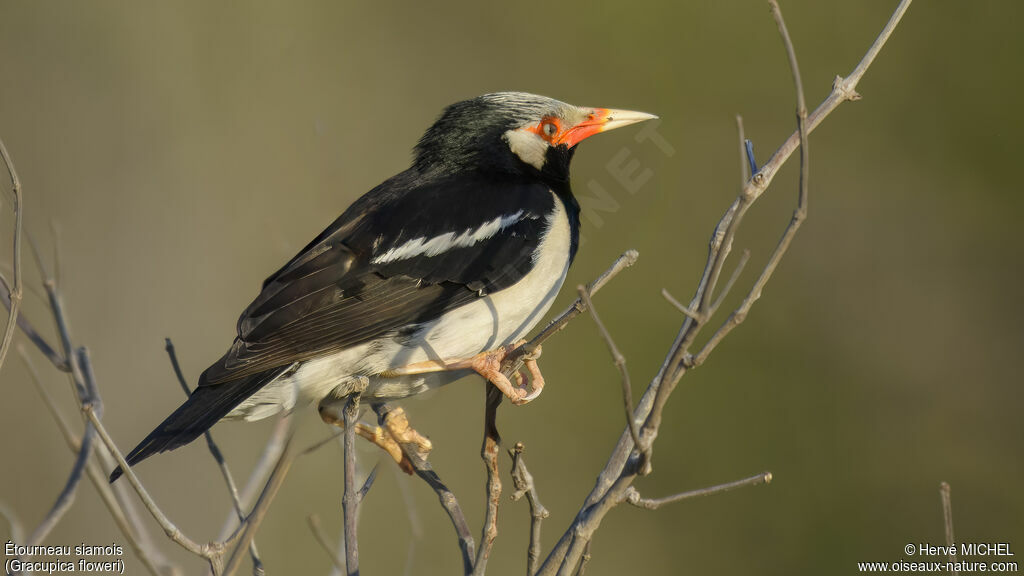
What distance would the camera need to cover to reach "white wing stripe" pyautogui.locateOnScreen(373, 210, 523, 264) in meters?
4.12

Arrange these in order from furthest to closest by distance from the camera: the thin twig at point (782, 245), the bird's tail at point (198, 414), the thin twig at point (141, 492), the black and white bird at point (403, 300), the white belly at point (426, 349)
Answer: the white belly at point (426, 349)
the black and white bird at point (403, 300)
the bird's tail at point (198, 414)
the thin twig at point (141, 492)
the thin twig at point (782, 245)

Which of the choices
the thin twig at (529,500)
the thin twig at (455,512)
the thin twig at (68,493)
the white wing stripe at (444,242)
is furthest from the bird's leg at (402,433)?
the thin twig at (68,493)

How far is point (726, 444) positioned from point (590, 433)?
1.16 m

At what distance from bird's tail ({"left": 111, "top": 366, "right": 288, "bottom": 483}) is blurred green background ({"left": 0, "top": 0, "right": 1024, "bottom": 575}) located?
10.2 feet

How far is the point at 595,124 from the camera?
4.80 metres

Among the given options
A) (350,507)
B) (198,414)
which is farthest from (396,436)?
(350,507)

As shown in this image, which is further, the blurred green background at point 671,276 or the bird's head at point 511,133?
the blurred green background at point 671,276

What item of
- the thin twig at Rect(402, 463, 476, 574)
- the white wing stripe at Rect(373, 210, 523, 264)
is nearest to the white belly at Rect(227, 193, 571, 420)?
the white wing stripe at Rect(373, 210, 523, 264)

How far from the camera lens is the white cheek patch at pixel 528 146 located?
4672 millimetres

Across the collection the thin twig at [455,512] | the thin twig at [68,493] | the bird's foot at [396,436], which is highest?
the thin twig at [68,493]

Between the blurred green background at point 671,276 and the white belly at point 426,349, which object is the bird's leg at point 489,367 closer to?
the white belly at point 426,349

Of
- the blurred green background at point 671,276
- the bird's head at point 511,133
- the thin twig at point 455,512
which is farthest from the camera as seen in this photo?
the blurred green background at point 671,276

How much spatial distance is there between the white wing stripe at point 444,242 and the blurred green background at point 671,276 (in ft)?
8.94

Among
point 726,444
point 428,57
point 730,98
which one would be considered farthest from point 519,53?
point 726,444
